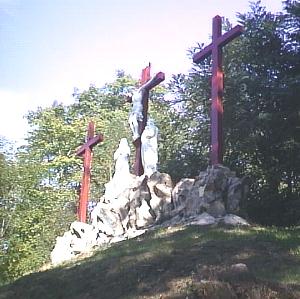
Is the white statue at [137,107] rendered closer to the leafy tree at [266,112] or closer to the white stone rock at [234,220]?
the leafy tree at [266,112]

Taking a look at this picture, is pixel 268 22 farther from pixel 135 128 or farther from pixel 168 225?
pixel 168 225

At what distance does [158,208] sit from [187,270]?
18.5 feet

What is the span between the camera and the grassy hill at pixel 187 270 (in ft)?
22.5

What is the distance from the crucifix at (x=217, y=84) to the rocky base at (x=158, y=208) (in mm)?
529

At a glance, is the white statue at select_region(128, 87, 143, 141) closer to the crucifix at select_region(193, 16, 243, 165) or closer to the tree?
the crucifix at select_region(193, 16, 243, 165)

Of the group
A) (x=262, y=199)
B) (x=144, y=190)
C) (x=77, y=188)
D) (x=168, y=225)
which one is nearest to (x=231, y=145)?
(x=262, y=199)

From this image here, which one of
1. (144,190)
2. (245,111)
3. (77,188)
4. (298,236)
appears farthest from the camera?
(77,188)

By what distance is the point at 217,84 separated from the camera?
13688mm

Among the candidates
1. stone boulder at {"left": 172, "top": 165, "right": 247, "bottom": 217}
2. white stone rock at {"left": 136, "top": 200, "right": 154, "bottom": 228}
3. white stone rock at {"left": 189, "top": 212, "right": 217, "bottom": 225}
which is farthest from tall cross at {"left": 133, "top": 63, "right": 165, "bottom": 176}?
white stone rock at {"left": 189, "top": 212, "right": 217, "bottom": 225}

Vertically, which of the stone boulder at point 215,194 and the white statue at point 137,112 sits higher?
the white statue at point 137,112

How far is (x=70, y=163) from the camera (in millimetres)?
29484

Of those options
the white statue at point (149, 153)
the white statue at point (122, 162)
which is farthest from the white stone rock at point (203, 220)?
the white statue at point (122, 162)

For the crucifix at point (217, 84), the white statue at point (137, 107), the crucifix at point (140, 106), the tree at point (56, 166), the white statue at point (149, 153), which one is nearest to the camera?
the crucifix at point (217, 84)

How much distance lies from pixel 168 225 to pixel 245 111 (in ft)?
23.2
